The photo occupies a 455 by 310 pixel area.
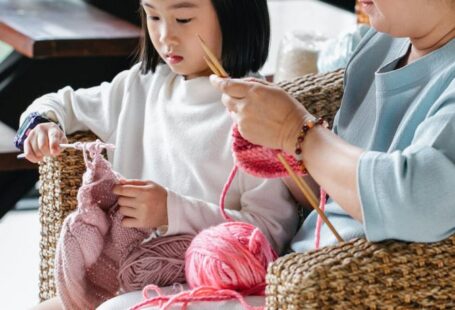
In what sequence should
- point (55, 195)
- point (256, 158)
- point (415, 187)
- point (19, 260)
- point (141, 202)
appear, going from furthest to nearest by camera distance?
point (19, 260) → point (55, 195) → point (141, 202) → point (256, 158) → point (415, 187)

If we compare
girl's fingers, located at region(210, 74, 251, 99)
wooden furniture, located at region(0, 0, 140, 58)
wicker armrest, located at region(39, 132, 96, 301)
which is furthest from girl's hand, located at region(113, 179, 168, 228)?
wooden furniture, located at region(0, 0, 140, 58)

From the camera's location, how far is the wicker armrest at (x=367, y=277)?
4.66 ft

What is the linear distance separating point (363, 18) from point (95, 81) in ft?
2.56

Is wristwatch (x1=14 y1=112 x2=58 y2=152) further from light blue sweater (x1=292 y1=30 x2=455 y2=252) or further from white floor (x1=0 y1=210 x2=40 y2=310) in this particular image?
white floor (x1=0 y1=210 x2=40 y2=310)

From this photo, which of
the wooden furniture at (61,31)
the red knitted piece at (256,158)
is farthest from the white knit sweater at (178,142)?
the wooden furniture at (61,31)

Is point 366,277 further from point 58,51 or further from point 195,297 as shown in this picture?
point 58,51

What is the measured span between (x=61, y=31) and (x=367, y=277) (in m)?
1.64

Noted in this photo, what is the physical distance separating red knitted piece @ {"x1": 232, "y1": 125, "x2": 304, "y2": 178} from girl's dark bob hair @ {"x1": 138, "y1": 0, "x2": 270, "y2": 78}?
1.03 ft

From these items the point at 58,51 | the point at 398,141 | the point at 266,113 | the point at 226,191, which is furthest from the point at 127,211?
the point at 58,51

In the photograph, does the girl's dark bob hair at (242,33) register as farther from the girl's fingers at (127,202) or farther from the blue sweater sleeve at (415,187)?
the blue sweater sleeve at (415,187)

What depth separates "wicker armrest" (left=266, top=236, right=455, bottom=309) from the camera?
1.42 m

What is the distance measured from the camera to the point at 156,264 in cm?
178

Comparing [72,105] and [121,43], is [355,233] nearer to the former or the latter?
[72,105]

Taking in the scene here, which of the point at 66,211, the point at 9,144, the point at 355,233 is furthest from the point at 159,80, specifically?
the point at 9,144
